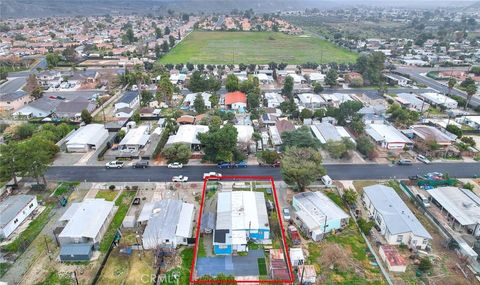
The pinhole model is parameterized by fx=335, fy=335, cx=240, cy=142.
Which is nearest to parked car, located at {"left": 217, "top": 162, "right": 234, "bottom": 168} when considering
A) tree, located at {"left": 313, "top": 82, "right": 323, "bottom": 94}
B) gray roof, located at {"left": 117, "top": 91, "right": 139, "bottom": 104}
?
gray roof, located at {"left": 117, "top": 91, "right": 139, "bottom": 104}

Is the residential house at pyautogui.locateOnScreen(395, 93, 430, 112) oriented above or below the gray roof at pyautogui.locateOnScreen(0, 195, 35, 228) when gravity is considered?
above

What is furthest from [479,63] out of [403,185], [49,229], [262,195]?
[49,229]

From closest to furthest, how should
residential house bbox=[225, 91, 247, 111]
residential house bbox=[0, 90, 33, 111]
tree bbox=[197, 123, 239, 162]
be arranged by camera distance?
tree bbox=[197, 123, 239, 162] < residential house bbox=[225, 91, 247, 111] < residential house bbox=[0, 90, 33, 111]

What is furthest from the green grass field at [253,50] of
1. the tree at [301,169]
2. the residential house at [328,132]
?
the tree at [301,169]

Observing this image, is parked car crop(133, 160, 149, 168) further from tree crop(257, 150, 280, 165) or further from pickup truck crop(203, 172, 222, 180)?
tree crop(257, 150, 280, 165)

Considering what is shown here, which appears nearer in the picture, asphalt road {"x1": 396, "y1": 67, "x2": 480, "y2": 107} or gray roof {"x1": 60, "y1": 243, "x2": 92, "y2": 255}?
gray roof {"x1": 60, "y1": 243, "x2": 92, "y2": 255}

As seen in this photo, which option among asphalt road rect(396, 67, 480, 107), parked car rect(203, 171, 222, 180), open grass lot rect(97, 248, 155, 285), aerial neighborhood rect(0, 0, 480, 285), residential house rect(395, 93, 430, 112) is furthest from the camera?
asphalt road rect(396, 67, 480, 107)

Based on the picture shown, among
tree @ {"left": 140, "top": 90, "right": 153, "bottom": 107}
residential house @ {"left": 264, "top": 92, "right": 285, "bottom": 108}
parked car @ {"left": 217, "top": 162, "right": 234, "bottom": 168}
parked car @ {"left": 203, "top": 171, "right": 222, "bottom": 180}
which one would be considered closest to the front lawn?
parked car @ {"left": 203, "top": 171, "right": 222, "bottom": 180}

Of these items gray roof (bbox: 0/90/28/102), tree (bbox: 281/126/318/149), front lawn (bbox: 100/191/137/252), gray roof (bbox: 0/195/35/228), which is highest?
tree (bbox: 281/126/318/149)
